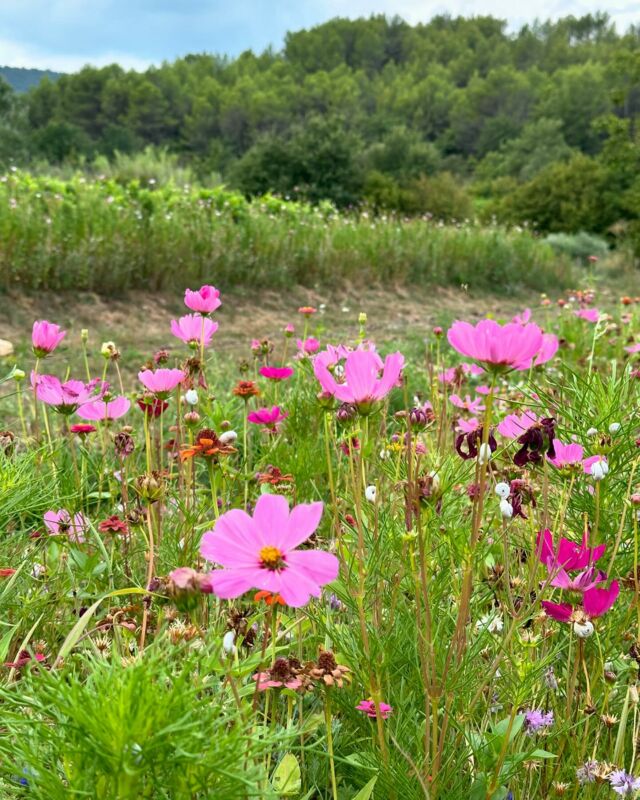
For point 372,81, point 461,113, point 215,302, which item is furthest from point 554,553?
point 372,81

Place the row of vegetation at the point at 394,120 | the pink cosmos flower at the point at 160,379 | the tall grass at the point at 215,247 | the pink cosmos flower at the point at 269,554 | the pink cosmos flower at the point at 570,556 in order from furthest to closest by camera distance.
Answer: the row of vegetation at the point at 394,120 → the tall grass at the point at 215,247 → the pink cosmos flower at the point at 160,379 → the pink cosmos flower at the point at 570,556 → the pink cosmos flower at the point at 269,554

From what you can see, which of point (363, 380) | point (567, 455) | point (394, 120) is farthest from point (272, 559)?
A: point (394, 120)

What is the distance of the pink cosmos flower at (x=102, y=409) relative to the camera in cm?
131

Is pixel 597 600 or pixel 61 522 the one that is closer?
pixel 597 600

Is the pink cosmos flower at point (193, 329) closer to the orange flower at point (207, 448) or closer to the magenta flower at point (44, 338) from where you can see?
the magenta flower at point (44, 338)

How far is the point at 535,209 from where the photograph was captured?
1577 centimetres

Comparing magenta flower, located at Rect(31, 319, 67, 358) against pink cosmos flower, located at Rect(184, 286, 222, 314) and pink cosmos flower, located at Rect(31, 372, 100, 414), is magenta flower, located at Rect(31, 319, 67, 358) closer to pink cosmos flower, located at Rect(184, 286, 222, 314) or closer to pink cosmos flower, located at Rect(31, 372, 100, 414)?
pink cosmos flower, located at Rect(31, 372, 100, 414)

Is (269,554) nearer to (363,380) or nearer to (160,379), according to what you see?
(363,380)

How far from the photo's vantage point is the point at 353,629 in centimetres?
97

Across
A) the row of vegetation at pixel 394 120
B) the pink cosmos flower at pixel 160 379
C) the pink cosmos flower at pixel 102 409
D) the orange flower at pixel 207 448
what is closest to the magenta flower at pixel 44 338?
the pink cosmos flower at pixel 102 409

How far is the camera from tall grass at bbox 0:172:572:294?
17.9 feet

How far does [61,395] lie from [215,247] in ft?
17.3

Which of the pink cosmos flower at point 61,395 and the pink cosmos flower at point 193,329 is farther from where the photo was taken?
the pink cosmos flower at point 193,329

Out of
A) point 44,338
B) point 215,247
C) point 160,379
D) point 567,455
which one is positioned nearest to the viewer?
point 567,455
